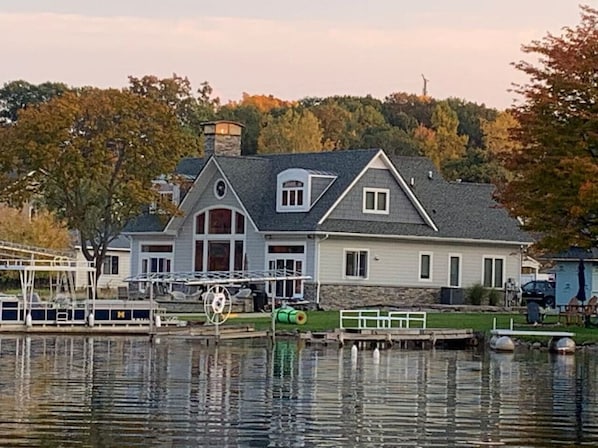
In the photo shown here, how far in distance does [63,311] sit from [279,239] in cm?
1798

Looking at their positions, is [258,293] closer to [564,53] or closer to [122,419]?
[564,53]

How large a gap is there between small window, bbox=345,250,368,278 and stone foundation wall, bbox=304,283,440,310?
641mm

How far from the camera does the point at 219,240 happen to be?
72.2m

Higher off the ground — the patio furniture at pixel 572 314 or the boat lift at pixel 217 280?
the boat lift at pixel 217 280

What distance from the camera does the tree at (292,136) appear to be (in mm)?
112750

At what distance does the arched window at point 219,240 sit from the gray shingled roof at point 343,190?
1516 mm

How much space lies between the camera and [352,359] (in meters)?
43.5

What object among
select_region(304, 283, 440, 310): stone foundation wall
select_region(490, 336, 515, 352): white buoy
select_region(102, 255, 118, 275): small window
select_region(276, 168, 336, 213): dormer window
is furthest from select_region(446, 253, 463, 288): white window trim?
select_region(102, 255, 118, 275): small window

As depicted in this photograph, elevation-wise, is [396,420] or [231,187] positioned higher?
[231,187]

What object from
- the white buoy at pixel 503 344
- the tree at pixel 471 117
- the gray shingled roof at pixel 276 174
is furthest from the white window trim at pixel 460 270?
the tree at pixel 471 117

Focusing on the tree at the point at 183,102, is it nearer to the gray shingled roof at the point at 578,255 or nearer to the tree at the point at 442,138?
the tree at the point at 442,138

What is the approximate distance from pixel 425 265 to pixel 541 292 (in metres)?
8.96

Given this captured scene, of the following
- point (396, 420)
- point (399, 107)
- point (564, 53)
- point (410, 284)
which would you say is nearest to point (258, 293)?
point (410, 284)

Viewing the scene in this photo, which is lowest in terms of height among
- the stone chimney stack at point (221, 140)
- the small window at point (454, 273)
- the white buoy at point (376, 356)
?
the white buoy at point (376, 356)
